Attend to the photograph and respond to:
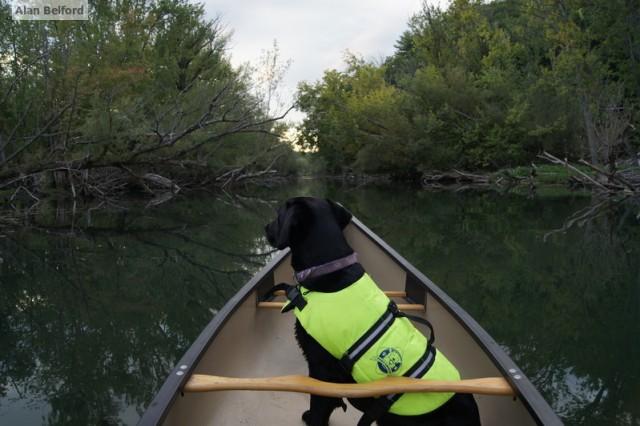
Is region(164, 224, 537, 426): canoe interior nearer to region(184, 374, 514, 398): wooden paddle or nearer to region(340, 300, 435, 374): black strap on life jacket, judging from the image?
region(184, 374, 514, 398): wooden paddle

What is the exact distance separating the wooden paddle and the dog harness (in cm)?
5

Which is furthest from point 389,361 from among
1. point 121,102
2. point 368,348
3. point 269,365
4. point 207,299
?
point 121,102

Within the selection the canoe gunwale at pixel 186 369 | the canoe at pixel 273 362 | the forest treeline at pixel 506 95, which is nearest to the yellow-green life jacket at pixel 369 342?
the canoe at pixel 273 362

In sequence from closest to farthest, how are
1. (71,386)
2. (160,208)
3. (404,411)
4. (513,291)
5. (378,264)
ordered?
1. (404,411)
2. (71,386)
3. (378,264)
4. (513,291)
5. (160,208)

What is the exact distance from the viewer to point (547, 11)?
20.3 metres

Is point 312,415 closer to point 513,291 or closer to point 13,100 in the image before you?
point 513,291

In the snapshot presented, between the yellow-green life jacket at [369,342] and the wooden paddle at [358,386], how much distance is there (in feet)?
0.19

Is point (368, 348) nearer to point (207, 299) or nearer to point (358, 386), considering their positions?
point (358, 386)

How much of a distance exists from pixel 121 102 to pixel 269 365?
1530 cm

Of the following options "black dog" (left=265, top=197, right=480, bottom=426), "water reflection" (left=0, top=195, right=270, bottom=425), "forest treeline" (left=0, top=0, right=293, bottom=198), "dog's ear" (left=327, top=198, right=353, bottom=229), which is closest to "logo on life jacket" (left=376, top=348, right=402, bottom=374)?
"black dog" (left=265, top=197, right=480, bottom=426)

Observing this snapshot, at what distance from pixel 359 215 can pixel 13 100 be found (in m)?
11.2

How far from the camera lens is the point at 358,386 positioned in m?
1.72

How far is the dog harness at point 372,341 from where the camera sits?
1.75 metres

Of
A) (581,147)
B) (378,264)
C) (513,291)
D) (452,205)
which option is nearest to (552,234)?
(513,291)
